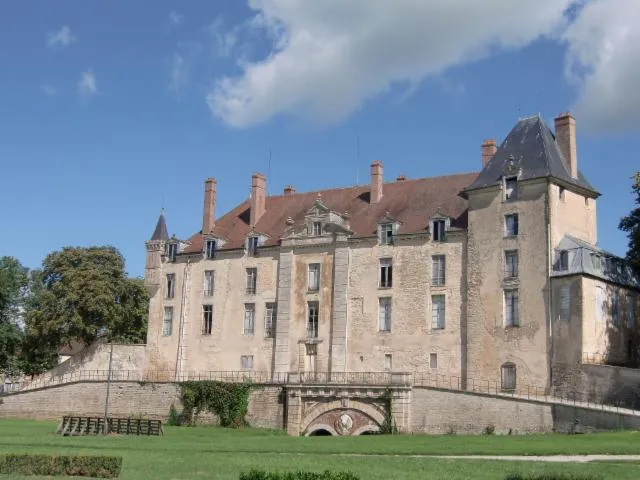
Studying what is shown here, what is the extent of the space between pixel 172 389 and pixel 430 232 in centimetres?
1600

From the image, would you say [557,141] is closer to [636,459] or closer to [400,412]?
[400,412]

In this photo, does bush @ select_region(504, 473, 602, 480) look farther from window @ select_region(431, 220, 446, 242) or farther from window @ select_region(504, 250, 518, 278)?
window @ select_region(431, 220, 446, 242)

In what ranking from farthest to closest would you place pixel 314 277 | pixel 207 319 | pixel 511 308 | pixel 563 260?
pixel 207 319 < pixel 314 277 < pixel 511 308 < pixel 563 260

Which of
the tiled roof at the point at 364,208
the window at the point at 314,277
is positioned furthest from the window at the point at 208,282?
the window at the point at 314,277

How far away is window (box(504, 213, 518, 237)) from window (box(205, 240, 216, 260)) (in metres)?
18.0

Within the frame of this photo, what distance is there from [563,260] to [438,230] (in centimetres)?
688

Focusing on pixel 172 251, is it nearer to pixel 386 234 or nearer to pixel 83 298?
pixel 83 298

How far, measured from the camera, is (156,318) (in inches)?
2046

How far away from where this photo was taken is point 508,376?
40.0 meters

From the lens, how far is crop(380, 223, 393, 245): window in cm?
4544

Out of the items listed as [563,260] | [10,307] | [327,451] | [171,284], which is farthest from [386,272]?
[10,307]

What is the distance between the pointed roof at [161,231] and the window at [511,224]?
21922 mm

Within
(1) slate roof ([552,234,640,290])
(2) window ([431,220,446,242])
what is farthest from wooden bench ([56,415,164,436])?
(1) slate roof ([552,234,640,290])

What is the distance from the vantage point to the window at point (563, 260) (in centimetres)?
3938
